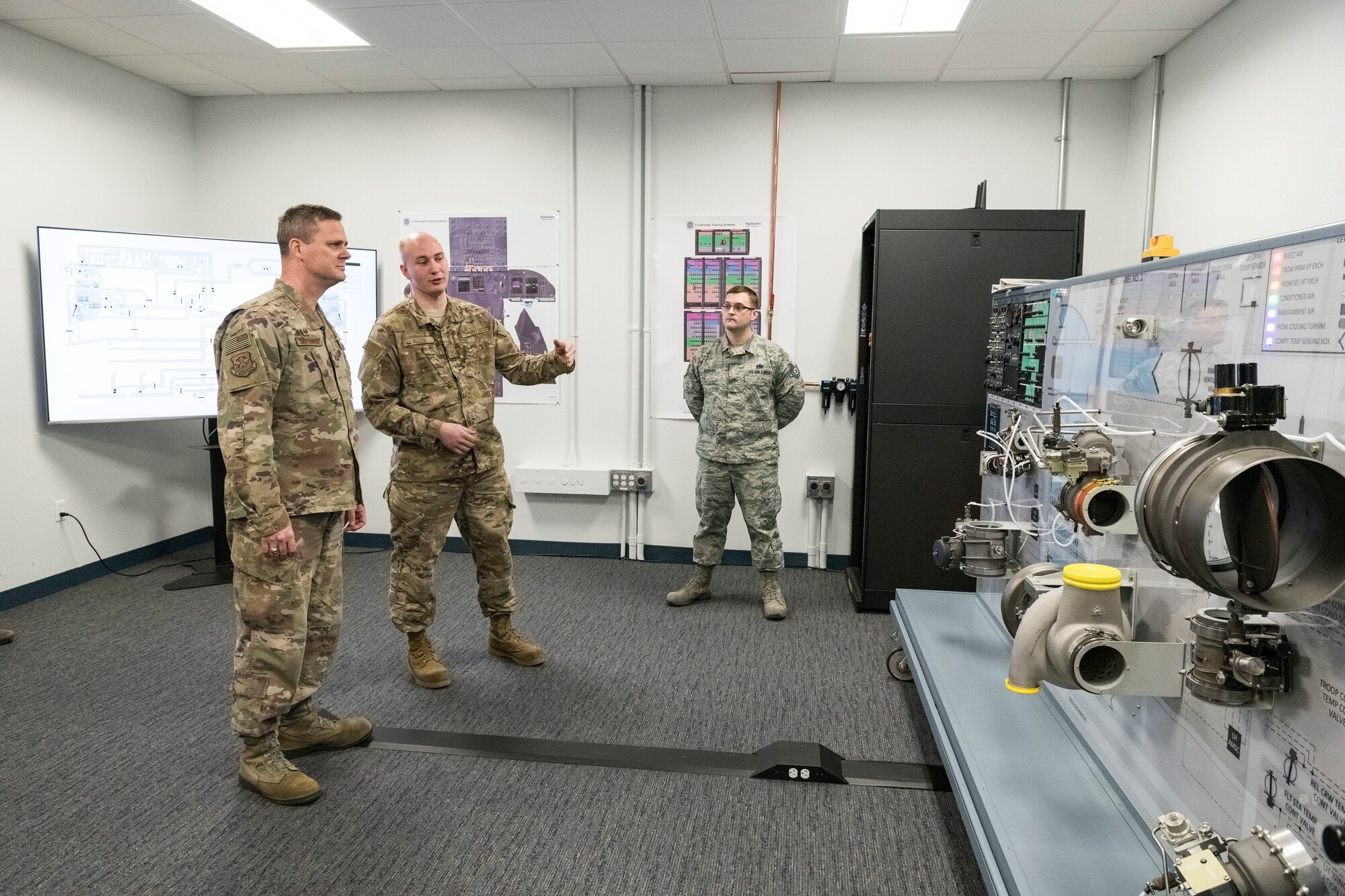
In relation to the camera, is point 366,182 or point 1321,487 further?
point 366,182

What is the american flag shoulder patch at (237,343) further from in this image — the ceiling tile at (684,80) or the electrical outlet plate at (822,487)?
the electrical outlet plate at (822,487)

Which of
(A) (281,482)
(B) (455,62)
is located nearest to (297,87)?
(B) (455,62)

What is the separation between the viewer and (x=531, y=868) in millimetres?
1904

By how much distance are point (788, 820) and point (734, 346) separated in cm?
210

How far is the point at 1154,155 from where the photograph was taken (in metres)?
3.74

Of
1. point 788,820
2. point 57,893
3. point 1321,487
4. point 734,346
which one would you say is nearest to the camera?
point 1321,487

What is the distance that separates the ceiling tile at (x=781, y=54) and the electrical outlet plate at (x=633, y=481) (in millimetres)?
2094

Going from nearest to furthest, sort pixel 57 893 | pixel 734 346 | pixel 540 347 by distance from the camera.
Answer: pixel 57 893 < pixel 734 346 < pixel 540 347

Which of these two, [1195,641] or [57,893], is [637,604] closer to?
[57,893]

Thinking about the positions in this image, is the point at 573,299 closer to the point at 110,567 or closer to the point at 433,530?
the point at 433,530

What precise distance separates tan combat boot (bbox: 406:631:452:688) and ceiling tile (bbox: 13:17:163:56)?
3.01m

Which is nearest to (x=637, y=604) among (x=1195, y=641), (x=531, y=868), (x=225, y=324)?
(x=531, y=868)

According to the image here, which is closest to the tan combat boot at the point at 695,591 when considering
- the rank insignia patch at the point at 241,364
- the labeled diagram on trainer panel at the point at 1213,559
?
the labeled diagram on trainer panel at the point at 1213,559

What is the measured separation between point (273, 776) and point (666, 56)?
10.8 feet
